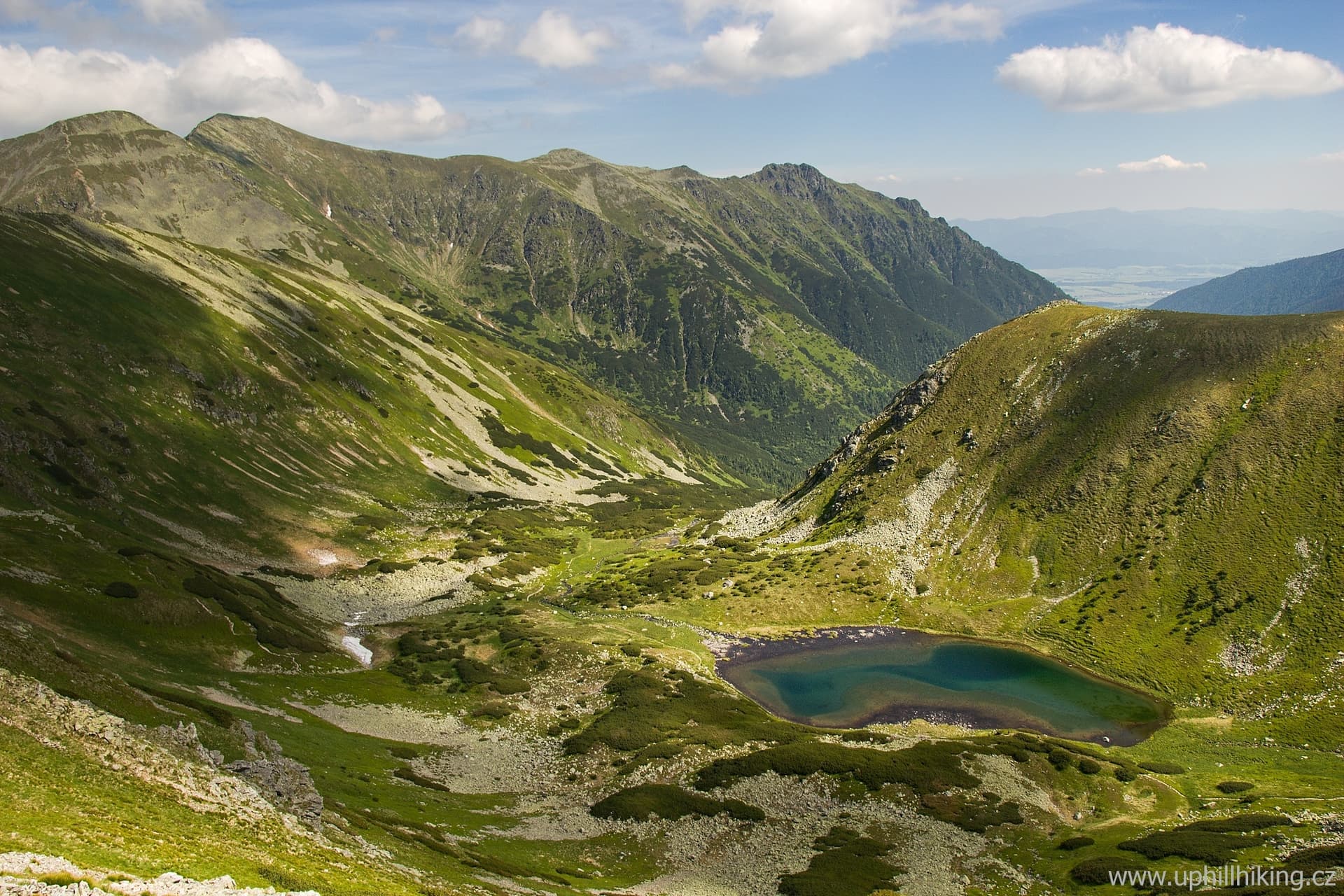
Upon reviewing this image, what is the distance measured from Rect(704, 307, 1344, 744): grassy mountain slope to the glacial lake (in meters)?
5.79

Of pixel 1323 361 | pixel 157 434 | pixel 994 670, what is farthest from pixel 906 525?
pixel 157 434

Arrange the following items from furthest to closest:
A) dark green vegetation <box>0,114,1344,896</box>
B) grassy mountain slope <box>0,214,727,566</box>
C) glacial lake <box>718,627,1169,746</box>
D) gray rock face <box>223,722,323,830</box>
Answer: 1. grassy mountain slope <box>0,214,727,566</box>
2. glacial lake <box>718,627,1169,746</box>
3. dark green vegetation <box>0,114,1344,896</box>
4. gray rock face <box>223,722,323,830</box>

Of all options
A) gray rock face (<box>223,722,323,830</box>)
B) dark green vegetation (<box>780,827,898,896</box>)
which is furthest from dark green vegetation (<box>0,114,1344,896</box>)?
gray rock face (<box>223,722,323,830</box>)

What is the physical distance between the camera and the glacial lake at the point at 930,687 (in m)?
91.5

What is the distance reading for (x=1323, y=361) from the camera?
407 feet

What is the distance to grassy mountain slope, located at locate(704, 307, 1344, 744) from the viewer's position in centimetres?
9844

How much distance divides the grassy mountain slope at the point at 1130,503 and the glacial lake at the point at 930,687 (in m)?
5.79

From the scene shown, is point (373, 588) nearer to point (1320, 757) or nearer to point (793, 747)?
point (793, 747)

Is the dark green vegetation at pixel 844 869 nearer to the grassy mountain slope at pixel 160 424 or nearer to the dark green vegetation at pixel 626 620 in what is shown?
the dark green vegetation at pixel 626 620

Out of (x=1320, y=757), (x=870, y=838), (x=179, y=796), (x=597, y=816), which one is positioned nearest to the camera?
(x=179, y=796)

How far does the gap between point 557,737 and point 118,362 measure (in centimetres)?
13101

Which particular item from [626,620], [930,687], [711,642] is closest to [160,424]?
[626,620]

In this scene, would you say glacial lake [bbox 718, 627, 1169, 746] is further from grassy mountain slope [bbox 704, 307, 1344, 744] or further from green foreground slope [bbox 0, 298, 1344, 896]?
grassy mountain slope [bbox 704, 307, 1344, 744]

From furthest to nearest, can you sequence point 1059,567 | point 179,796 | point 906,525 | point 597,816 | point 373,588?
point 906,525, point 373,588, point 1059,567, point 597,816, point 179,796
